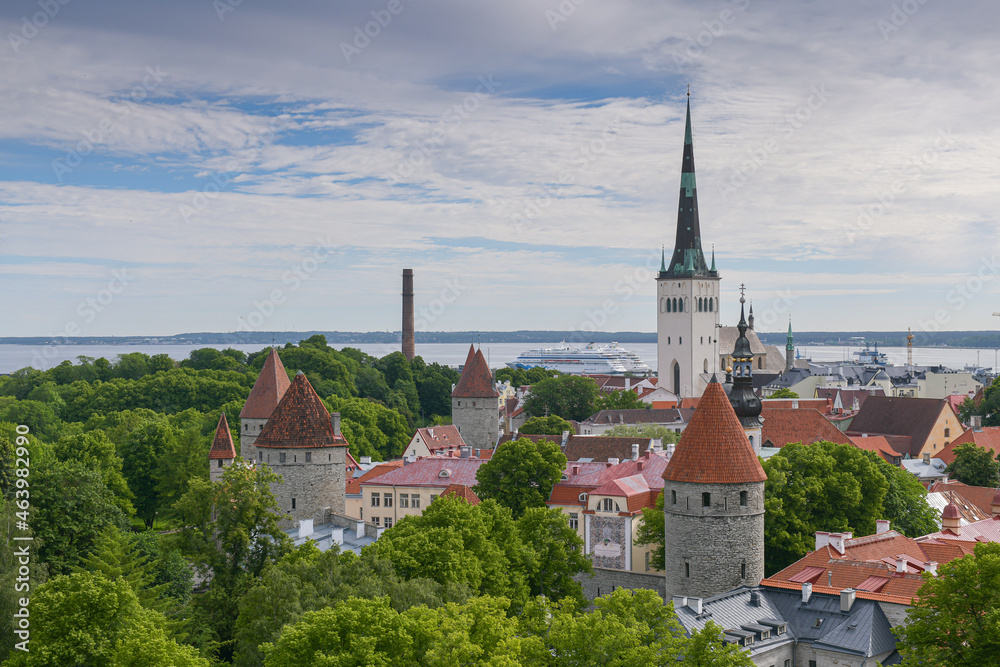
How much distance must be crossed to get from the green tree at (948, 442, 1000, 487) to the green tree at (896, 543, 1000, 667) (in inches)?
1373

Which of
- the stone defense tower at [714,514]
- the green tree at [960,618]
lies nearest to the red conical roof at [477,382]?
the stone defense tower at [714,514]

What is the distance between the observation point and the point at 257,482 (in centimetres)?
3272

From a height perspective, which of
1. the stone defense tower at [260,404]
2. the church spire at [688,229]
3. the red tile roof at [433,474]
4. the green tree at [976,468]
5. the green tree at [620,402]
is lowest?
the green tree at [976,468]

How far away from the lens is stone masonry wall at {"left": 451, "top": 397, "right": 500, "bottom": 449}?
223ft

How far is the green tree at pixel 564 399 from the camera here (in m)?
77.3

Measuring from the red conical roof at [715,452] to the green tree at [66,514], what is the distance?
64.5 feet

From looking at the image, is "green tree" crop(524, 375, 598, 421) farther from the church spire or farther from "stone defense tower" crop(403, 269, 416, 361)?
"stone defense tower" crop(403, 269, 416, 361)

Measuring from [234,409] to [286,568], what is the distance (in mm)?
39046

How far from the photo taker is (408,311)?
11019 centimetres

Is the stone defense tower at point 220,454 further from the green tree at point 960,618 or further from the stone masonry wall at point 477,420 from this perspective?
the green tree at point 960,618

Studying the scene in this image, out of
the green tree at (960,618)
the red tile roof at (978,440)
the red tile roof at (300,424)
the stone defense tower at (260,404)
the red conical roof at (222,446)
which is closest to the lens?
the green tree at (960,618)

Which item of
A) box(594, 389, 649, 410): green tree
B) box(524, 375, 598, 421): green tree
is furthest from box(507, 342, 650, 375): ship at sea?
box(524, 375, 598, 421): green tree

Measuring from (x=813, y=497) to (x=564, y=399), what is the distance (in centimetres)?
4211

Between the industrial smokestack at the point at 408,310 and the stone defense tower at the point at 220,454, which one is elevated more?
the industrial smokestack at the point at 408,310
